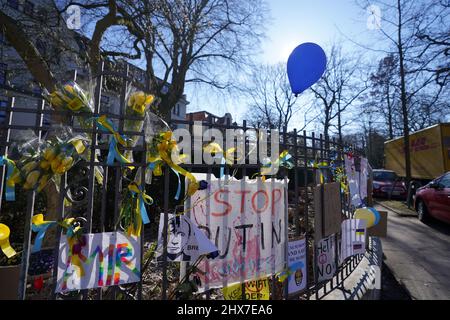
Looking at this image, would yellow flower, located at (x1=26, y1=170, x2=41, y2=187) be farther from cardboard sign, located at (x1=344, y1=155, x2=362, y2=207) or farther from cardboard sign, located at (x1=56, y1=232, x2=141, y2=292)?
cardboard sign, located at (x1=344, y1=155, x2=362, y2=207)

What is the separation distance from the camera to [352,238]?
3729 mm

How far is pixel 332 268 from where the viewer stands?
305 centimetres

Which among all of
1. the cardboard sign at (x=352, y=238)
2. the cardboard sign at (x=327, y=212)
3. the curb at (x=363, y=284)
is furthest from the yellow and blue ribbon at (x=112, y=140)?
the cardboard sign at (x=352, y=238)

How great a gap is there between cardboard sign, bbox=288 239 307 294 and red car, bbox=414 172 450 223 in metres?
6.46

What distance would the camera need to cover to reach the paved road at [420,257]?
153 inches

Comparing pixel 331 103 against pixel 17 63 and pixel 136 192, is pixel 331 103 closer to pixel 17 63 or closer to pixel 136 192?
pixel 17 63

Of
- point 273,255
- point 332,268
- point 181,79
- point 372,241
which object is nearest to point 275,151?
point 273,255

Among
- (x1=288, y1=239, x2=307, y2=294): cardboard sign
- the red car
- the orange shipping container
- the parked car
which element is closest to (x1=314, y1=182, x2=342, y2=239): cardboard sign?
(x1=288, y1=239, x2=307, y2=294): cardboard sign

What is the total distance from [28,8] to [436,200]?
39.2 ft

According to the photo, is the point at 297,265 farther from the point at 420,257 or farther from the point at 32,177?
the point at 420,257

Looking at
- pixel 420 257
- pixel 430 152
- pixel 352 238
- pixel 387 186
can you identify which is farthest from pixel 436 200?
pixel 387 186

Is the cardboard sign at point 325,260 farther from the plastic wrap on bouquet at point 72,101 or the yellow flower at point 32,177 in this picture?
the yellow flower at point 32,177

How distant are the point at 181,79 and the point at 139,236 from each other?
11.1m

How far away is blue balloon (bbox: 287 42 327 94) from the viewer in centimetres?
363
